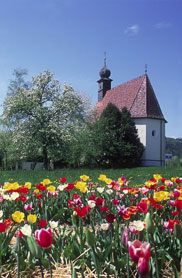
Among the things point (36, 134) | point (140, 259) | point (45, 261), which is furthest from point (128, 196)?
point (36, 134)

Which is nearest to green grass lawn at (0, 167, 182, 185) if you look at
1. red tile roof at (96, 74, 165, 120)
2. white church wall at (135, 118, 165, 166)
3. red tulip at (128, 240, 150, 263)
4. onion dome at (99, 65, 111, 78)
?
red tulip at (128, 240, 150, 263)

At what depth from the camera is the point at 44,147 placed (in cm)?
2469

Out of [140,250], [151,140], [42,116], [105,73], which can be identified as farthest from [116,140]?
[140,250]

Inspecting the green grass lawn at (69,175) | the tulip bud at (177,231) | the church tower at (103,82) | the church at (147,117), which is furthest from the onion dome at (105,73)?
the tulip bud at (177,231)

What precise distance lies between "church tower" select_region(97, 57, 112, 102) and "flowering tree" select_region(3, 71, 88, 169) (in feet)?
63.9

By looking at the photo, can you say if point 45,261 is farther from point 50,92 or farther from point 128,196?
point 50,92

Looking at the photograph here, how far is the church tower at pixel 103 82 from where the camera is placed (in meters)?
44.8

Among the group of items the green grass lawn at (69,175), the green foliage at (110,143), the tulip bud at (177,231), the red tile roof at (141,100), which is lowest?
the green grass lawn at (69,175)

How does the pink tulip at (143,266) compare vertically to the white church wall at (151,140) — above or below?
below

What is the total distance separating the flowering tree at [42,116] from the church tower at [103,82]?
1949 centimetres

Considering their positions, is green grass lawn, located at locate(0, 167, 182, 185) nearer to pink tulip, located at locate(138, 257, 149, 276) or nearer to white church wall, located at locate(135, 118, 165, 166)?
pink tulip, located at locate(138, 257, 149, 276)

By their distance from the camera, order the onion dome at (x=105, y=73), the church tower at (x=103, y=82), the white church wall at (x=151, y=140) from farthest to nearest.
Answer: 1. the onion dome at (x=105, y=73)
2. the church tower at (x=103, y=82)
3. the white church wall at (x=151, y=140)

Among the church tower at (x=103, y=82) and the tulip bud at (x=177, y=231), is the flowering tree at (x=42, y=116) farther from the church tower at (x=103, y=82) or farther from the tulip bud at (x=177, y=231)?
the tulip bud at (x=177, y=231)

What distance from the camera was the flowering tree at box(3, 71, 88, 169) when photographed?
23.8m
